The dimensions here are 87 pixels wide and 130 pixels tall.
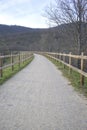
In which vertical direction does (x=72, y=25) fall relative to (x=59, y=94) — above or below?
above

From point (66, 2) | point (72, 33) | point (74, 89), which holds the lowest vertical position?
point (74, 89)

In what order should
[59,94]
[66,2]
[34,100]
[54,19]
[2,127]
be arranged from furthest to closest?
[54,19] < [66,2] < [59,94] < [34,100] < [2,127]

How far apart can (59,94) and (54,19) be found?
20.0 meters

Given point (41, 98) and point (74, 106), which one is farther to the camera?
point (41, 98)

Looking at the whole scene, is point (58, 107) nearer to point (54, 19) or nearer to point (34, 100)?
point (34, 100)

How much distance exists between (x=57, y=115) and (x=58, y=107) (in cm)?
98

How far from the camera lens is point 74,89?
12070 millimetres

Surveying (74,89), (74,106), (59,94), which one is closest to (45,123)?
(74,106)

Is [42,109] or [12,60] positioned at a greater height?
[12,60]

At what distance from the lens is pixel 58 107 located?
27.9 feet

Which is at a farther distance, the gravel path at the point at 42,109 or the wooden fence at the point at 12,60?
the wooden fence at the point at 12,60

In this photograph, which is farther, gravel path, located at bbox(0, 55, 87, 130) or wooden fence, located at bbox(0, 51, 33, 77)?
wooden fence, located at bbox(0, 51, 33, 77)

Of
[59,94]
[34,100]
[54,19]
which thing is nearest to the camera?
[34,100]

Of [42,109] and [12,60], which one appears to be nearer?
[42,109]
